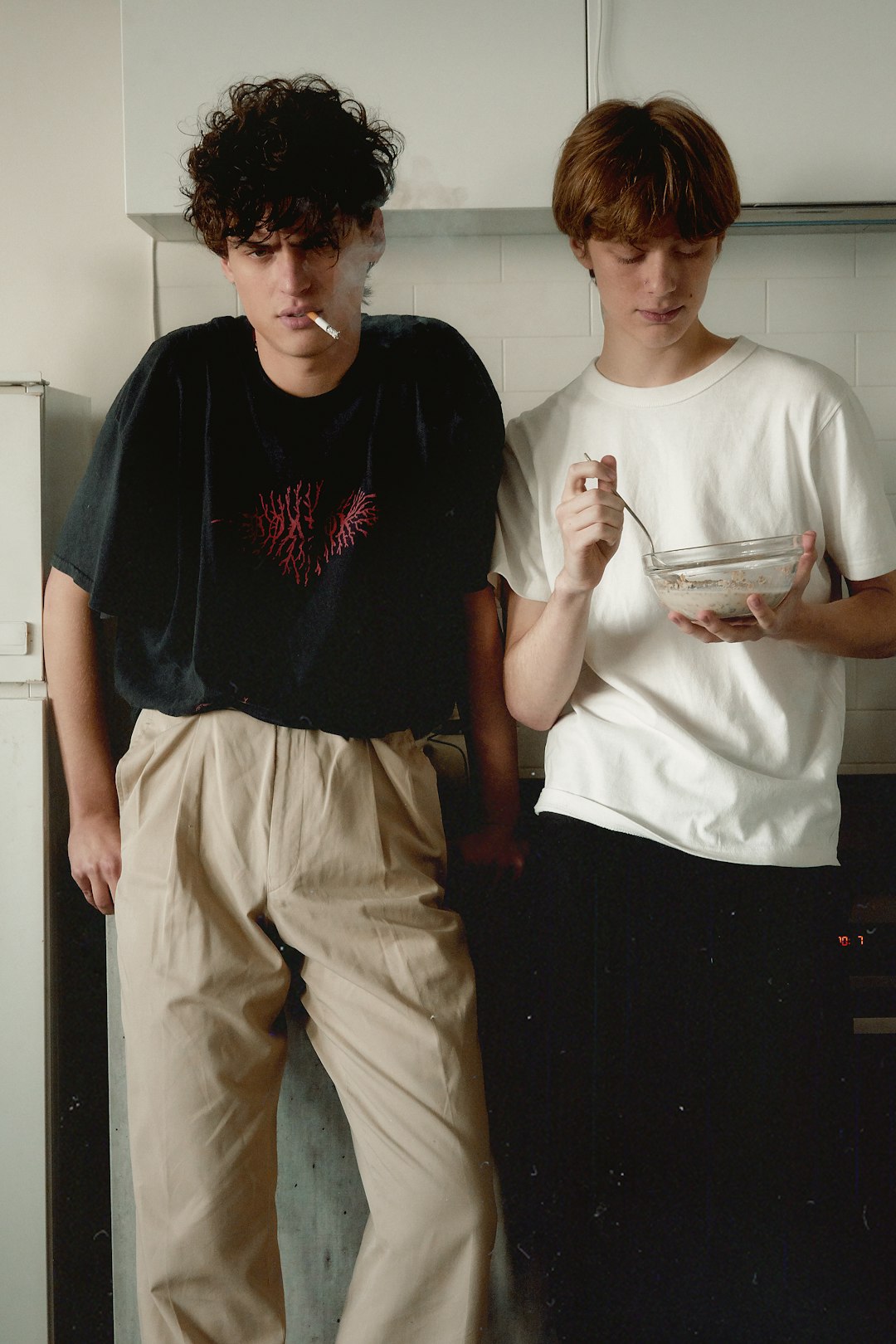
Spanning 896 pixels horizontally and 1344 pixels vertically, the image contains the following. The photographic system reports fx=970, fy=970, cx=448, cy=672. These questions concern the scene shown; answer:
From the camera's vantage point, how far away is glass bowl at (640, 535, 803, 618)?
0.77 m

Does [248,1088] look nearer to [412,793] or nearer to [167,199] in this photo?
[412,793]

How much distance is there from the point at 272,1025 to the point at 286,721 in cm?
28

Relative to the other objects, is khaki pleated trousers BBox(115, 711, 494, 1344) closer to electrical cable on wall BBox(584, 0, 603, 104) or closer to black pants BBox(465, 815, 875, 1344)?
black pants BBox(465, 815, 875, 1344)

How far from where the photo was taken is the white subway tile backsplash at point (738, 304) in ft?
3.48

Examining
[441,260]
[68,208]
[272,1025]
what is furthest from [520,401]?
[272,1025]

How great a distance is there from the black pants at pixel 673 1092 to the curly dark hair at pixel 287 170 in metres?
0.61

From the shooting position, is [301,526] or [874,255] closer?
[301,526]

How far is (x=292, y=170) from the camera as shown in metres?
0.87

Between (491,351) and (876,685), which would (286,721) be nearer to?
(491,351)

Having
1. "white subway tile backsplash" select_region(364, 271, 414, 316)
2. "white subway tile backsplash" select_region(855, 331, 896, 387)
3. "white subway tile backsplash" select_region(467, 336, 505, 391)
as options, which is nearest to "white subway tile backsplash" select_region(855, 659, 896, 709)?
"white subway tile backsplash" select_region(855, 331, 896, 387)

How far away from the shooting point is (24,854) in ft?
3.49

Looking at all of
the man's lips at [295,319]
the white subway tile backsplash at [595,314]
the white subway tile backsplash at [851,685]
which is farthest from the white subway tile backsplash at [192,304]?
the white subway tile backsplash at [851,685]

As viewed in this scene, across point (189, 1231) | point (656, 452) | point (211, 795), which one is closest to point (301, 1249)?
point (189, 1231)

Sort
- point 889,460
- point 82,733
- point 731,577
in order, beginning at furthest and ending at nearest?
point 889,460, point 82,733, point 731,577
